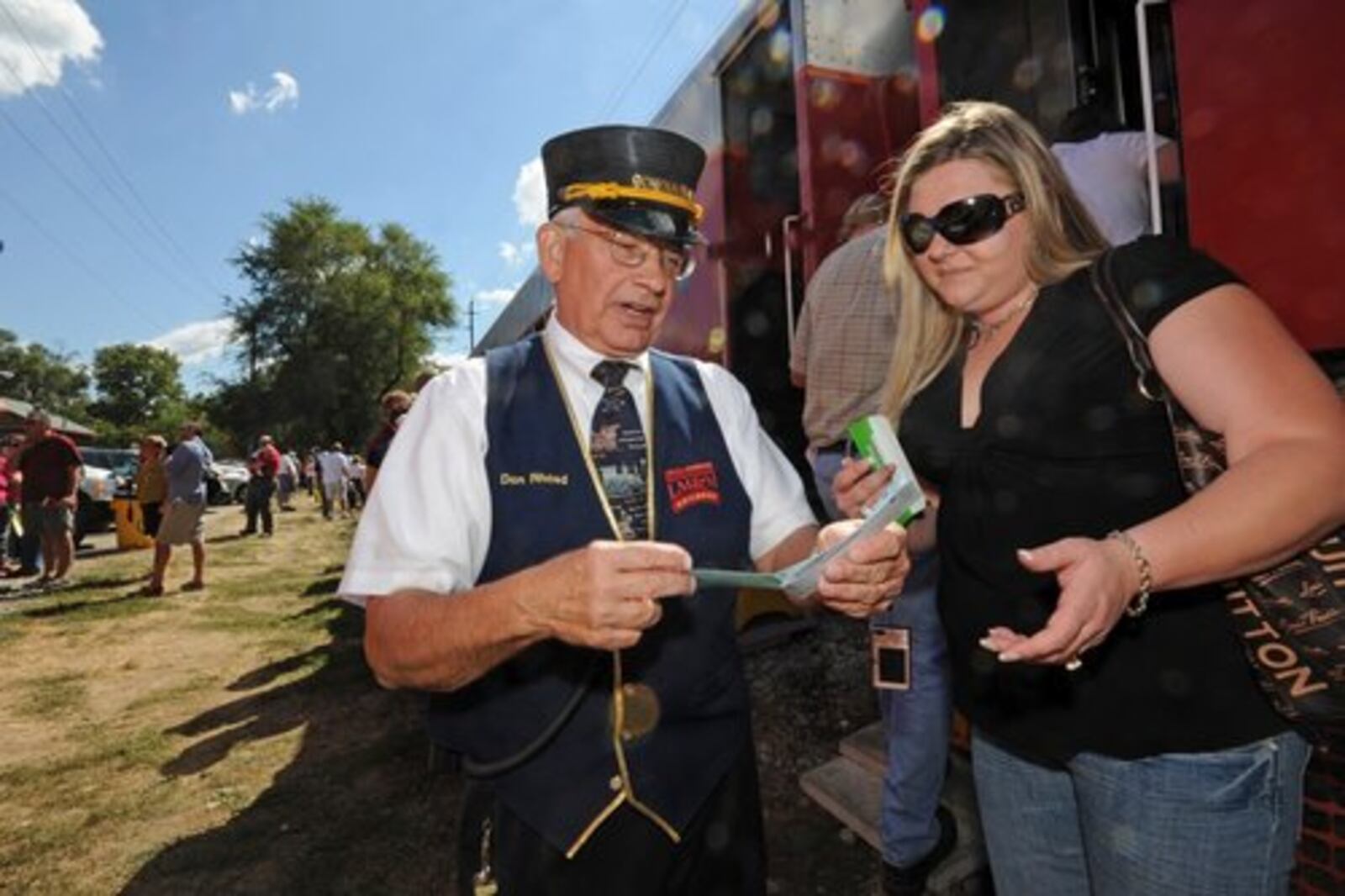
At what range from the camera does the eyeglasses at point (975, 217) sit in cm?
145

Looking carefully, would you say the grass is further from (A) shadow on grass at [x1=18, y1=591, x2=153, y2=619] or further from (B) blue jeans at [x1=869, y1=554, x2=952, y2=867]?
(B) blue jeans at [x1=869, y1=554, x2=952, y2=867]

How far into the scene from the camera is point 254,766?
4488 millimetres

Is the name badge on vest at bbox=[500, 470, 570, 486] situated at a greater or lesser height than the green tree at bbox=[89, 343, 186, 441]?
lesser

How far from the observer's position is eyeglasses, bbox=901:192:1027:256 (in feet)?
4.76

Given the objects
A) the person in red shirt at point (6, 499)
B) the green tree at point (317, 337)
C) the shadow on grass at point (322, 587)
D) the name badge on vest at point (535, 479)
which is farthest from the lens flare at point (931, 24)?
the green tree at point (317, 337)

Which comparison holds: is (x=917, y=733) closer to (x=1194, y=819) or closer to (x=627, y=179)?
(x=1194, y=819)

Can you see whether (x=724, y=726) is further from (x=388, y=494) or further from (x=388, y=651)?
(x=388, y=494)

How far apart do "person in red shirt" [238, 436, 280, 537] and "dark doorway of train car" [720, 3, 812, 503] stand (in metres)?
12.6

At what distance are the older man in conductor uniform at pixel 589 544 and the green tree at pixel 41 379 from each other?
10982cm

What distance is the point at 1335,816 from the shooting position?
6.15 feet

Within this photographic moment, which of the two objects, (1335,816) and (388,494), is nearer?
(388,494)

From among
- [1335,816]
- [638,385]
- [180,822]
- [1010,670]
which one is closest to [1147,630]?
[1010,670]

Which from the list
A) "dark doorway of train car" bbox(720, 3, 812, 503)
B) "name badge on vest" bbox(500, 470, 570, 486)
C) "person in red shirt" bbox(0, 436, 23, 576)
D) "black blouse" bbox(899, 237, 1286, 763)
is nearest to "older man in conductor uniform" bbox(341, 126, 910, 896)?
"name badge on vest" bbox(500, 470, 570, 486)

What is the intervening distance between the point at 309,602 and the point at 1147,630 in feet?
30.3
